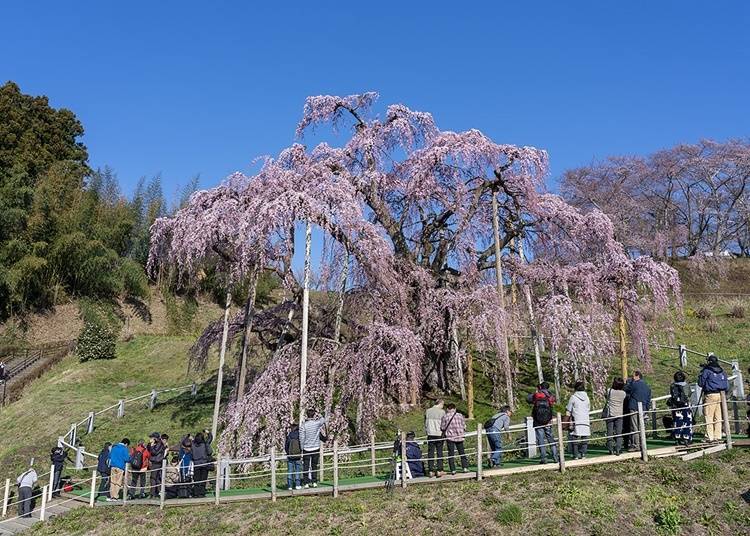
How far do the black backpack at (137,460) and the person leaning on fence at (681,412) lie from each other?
12.2 metres

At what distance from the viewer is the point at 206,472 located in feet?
48.9

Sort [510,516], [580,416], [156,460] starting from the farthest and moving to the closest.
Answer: [156,460] → [580,416] → [510,516]

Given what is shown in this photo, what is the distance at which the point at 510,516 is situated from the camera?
11.0 m

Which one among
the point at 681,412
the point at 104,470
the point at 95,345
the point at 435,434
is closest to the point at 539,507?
the point at 435,434

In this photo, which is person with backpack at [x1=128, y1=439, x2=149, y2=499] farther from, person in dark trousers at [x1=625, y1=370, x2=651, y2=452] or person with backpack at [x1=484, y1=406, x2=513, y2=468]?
person in dark trousers at [x1=625, y1=370, x2=651, y2=452]

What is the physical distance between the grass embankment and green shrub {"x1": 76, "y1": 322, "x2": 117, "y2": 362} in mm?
25374

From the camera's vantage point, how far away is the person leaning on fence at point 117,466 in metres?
16.0

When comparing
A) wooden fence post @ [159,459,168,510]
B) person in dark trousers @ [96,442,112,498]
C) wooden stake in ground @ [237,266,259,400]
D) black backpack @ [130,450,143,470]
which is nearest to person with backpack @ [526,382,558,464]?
wooden fence post @ [159,459,168,510]

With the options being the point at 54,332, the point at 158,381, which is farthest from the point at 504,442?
the point at 54,332

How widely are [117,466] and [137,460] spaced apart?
2.08 feet

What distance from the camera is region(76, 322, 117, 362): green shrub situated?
36625mm

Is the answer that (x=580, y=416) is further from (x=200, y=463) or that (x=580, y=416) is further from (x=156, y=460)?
(x=156, y=460)

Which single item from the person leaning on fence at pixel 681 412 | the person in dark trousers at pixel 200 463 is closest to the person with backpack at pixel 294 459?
the person in dark trousers at pixel 200 463

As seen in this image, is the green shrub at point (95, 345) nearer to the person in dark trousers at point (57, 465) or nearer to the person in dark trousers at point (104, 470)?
the person in dark trousers at point (57, 465)
